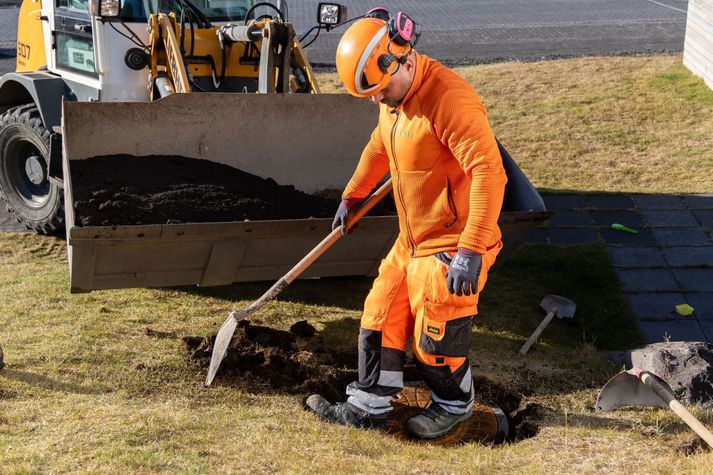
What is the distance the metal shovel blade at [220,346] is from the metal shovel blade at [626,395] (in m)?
2.15

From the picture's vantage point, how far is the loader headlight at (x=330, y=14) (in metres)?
7.89

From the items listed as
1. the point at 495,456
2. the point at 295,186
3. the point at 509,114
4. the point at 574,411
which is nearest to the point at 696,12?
the point at 509,114

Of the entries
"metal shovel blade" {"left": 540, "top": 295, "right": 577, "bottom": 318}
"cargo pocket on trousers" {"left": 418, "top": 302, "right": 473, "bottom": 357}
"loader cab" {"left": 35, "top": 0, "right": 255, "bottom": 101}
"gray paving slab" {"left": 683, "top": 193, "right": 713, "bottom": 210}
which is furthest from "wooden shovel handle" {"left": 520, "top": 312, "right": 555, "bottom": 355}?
"loader cab" {"left": 35, "top": 0, "right": 255, "bottom": 101}

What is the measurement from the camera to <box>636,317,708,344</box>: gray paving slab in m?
6.88

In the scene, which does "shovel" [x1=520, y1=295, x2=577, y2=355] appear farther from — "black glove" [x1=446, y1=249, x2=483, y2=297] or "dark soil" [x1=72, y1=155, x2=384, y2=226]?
"black glove" [x1=446, y1=249, x2=483, y2=297]

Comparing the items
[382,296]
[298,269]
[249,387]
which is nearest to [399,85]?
[382,296]

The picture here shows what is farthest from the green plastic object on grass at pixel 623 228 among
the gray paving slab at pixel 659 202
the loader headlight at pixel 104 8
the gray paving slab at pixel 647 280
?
the loader headlight at pixel 104 8

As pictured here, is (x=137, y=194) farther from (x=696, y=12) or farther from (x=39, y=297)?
(x=696, y=12)

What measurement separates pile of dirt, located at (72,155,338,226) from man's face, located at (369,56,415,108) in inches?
82.0

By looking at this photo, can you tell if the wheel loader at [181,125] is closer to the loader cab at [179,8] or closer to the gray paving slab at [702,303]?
the loader cab at [179,8]

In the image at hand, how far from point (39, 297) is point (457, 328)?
11.8 feet

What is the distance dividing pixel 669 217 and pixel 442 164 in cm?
477

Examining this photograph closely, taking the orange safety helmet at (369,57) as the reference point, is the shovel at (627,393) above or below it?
below

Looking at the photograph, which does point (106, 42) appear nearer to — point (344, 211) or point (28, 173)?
point (28, 173)
